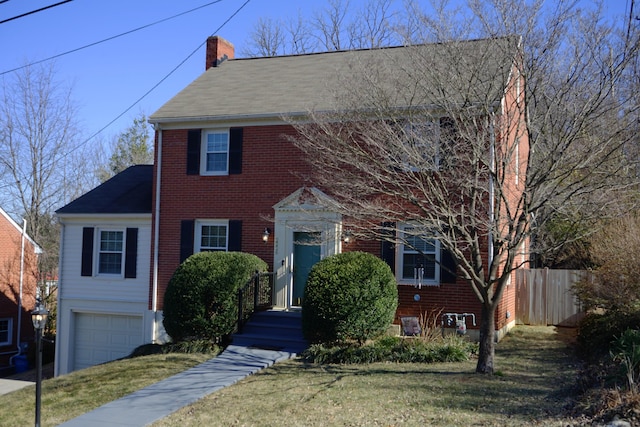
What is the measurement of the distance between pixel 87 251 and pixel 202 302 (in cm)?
612

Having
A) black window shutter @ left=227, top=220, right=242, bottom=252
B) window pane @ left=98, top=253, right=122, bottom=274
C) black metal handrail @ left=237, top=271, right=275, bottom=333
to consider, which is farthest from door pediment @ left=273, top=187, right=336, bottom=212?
window pane @ left=98, top=253, right=122, bottom=274

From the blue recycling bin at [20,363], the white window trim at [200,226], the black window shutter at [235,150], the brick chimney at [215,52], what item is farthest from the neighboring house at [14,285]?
the black window shutter at [235,150]

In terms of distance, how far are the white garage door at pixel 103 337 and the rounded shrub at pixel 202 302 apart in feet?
13.9

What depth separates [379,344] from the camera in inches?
483

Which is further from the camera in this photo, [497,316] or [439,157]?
[497,316]

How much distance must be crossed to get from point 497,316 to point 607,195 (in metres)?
4.67

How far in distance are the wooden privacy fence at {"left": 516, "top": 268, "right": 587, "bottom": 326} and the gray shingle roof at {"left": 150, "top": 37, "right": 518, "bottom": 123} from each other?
24.0 ft

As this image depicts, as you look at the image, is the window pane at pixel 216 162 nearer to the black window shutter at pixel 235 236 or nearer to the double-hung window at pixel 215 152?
the double-hung window at pixel 215 152

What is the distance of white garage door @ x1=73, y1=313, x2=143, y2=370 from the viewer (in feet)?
57.4

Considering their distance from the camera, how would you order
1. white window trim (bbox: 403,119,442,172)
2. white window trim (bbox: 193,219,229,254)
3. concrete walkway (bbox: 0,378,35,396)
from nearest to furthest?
1. white window trim (bbox: 403,119,442,172)
2. white window trim (bbox: 193,219,229,254)
3. concrete walkway (bbox: 0,378,35,396)

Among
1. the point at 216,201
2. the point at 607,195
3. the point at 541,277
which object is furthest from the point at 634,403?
the point at 216,201

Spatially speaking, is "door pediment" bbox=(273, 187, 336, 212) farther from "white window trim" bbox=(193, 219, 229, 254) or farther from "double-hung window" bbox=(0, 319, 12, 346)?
"double-hung window" bbox=(0, 319, 12, 346)

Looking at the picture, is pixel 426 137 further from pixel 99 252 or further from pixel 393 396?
pixel 99 252

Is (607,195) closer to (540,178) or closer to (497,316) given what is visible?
(540,178)
